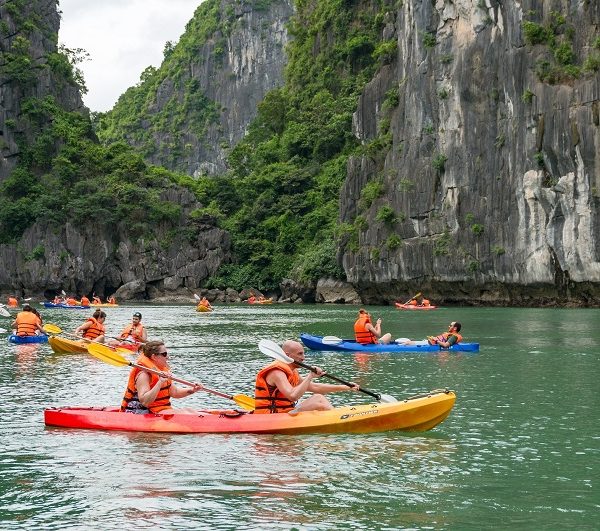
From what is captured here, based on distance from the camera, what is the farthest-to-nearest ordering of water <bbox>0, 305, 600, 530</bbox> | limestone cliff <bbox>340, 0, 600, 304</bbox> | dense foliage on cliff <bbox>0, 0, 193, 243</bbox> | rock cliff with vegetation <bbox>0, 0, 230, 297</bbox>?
1. dense foliage on cliff <bbox>0, 0, 193, 243</bbox>
2. rock cliff with vegetation <bbox>0, 0, 230, 297</bbox>
3. limestone cliff <bbox>340, 0, 600, 304</bbox>
4. water <bbox>0, 305, 600, 530</bbox>

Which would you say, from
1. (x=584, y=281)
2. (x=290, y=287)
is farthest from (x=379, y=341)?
(x=290, y=287)

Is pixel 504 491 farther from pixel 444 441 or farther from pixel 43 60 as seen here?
pixel 43 60

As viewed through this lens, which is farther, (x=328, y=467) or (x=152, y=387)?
(x=152, y=387)

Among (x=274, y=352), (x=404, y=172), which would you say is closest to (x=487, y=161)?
(x=404, y=172)

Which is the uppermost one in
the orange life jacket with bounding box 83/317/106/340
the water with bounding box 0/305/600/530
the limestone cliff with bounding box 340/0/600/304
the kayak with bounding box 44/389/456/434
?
the limestone cliff with bounding box 340/0/600/304

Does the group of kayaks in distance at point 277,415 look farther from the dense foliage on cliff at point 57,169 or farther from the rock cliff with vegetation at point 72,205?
the dense foliage on cliff at point 57,169

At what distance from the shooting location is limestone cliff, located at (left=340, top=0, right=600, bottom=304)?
49.2 meters

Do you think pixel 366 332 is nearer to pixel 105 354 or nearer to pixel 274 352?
pixel 105 354

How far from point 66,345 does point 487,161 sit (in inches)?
1382

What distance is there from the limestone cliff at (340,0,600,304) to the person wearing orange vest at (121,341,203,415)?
126 feet

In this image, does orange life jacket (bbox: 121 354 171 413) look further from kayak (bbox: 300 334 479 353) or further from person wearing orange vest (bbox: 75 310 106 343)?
person wearing orange vest (bbox: 75 310 106 343)

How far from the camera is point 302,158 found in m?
91.9

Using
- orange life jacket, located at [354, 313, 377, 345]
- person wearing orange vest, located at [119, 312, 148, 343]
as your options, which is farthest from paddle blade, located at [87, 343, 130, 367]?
orange life jacket, located at [354, 313, 377, 345]

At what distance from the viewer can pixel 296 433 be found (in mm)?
13047
